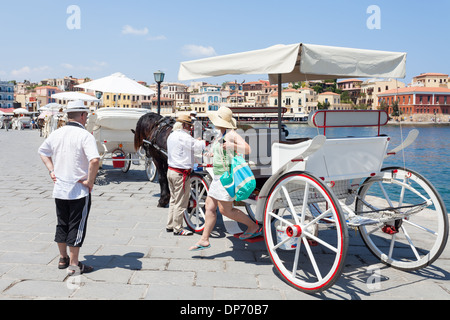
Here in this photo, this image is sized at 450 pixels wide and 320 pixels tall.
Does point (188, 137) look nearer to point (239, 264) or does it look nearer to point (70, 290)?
point (239, 264)

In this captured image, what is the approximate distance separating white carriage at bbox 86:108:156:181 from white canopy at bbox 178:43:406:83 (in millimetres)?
5124

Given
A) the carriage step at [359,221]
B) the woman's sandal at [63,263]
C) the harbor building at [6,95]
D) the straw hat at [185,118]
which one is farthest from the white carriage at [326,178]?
the harbor building at [6,95]

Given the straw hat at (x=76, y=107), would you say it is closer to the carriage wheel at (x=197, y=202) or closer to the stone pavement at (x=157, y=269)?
the stone pavement at (x=157, y=269)

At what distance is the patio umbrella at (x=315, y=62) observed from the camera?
3785 mm

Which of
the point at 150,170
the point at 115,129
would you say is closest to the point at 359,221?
the point at 150,170

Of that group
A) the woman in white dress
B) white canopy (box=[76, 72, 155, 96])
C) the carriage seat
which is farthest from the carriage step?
white canopy (box=[76, 72, 155, 96])

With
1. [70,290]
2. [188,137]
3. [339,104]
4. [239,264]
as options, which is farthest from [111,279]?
[339,104]

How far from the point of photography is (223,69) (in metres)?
4.48

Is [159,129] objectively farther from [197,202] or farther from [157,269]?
[157,269]

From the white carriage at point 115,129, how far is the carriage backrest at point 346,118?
612cm

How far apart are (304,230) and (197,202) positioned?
2071 millimetres

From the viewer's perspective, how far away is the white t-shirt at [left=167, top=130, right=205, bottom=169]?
16.8 ft

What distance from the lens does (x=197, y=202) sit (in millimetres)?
5309

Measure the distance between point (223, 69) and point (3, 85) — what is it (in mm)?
128412
